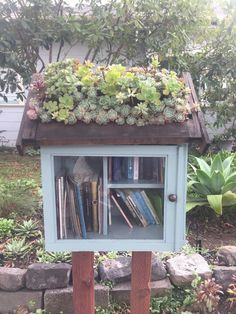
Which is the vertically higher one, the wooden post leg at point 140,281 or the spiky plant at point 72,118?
the spiky plant at point 72,118

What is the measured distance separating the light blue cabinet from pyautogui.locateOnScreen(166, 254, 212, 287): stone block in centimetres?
100

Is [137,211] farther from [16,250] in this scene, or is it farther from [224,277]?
[16,250]

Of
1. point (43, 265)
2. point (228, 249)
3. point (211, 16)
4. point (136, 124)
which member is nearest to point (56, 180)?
point (136, 124)

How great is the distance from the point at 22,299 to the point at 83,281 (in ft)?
2.72

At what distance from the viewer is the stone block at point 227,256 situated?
2700mm

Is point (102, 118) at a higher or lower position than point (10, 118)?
higher

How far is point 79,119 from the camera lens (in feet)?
5.00

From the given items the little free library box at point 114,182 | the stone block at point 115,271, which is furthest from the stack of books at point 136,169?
the stone block at point 115,271

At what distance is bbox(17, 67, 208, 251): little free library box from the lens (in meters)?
1.52

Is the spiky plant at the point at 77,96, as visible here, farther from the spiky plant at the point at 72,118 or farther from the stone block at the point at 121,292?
the stone block at the point at 121,292

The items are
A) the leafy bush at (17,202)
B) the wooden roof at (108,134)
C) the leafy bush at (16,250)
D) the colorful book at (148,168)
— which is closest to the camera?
the wooden roof at (108,134)

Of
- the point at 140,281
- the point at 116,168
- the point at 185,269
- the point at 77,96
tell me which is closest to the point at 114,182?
the point at 116,168

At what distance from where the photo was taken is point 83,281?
1930mm

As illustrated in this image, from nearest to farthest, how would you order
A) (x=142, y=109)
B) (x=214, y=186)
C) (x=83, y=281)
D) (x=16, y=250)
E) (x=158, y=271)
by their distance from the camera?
(x=142, y=109), (x=83, y=281), (x=158, y=271), (x=16, y=250), (x=214, y=186)
